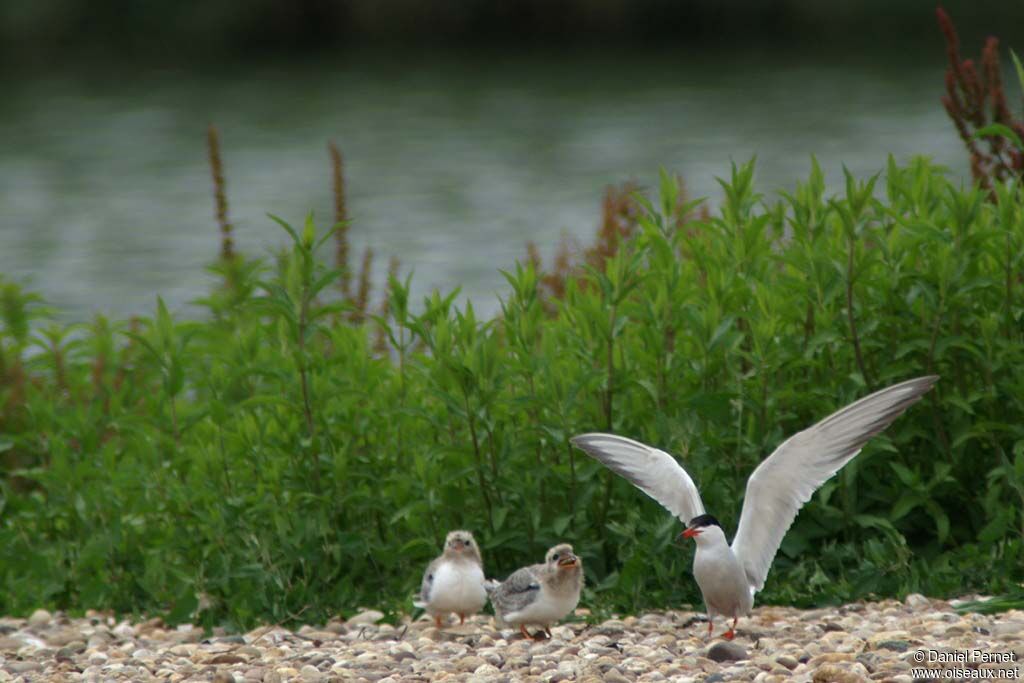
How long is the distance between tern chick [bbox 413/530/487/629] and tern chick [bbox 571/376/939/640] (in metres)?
0.54

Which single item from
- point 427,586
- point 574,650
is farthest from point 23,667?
point 574,650

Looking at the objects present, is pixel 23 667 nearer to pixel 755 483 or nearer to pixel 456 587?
pixel 456 587

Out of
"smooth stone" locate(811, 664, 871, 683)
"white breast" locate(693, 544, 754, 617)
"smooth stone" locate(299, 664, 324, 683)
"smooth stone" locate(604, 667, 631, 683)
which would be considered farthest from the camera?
"white breast" locate(693, 544, 754, 617)

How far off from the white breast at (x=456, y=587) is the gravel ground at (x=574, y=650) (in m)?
0.13

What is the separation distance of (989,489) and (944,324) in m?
0.72

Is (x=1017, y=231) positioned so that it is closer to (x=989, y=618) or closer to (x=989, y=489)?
(x=989, y=489)

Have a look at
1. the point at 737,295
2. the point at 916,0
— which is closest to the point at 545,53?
the point at 916,0

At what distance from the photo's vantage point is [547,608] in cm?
505

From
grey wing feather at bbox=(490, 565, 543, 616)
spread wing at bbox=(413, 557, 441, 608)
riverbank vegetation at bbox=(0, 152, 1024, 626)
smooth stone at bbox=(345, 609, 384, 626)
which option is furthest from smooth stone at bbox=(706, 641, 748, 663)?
smooth stone at bbox=(345, 609, 384, 626)

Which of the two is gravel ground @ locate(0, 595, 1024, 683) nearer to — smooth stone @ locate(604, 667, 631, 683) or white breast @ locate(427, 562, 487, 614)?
smooth stone @ locate(604, 667, 631, 683)

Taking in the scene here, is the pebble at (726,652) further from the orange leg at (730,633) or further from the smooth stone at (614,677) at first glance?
the smooth stone at (614,677)

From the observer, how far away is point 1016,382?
577cm

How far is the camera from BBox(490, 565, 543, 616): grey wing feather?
5.05m

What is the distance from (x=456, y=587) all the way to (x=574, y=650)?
19.8 inches
